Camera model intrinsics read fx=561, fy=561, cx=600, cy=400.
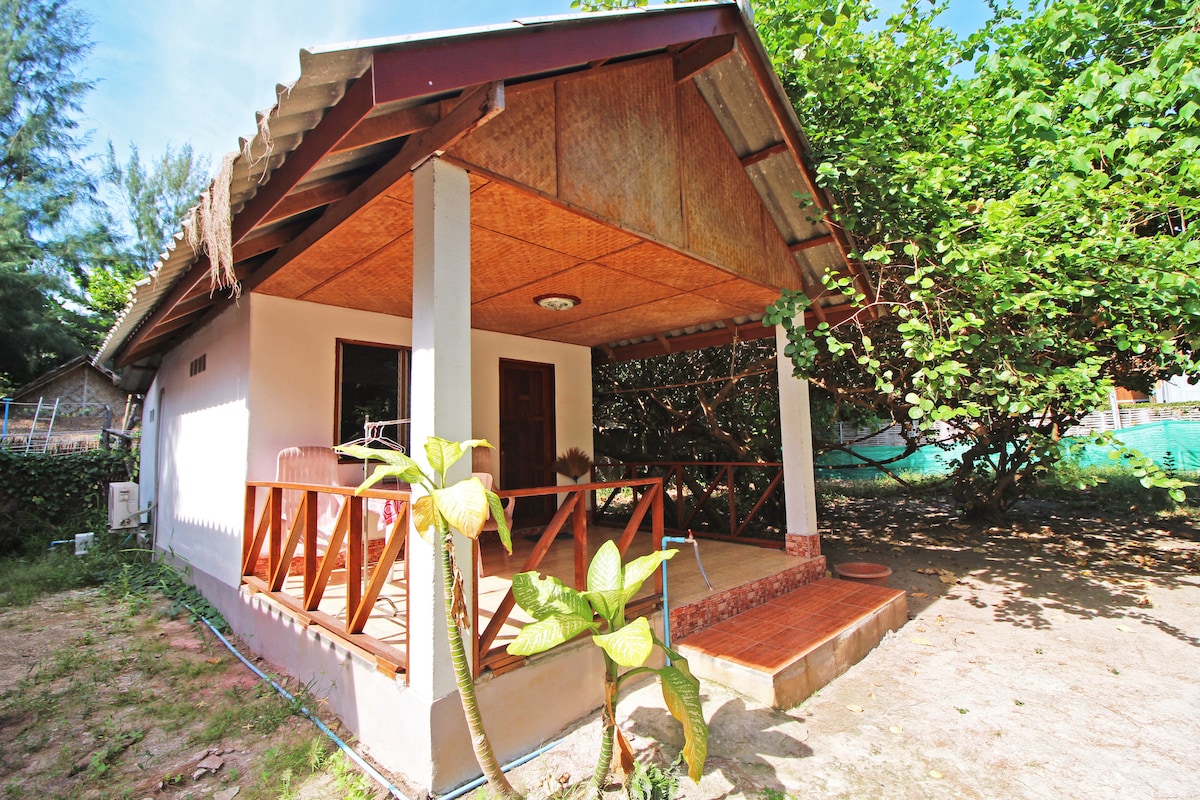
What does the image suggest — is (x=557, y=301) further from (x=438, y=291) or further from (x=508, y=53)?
(x=508, y=53)

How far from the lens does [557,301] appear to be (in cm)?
493

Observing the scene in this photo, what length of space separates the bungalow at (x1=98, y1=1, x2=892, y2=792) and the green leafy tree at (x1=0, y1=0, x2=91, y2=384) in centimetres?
1134

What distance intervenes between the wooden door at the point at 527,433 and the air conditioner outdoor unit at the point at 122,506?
5.11 m

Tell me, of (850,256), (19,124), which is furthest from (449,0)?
(19,124)

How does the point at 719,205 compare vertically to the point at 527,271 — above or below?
above

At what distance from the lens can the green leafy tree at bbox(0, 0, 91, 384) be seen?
45.2 feet

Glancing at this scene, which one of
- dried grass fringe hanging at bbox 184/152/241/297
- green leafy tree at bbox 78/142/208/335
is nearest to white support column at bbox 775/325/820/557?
dried grass fringe hanging at bbox 184/152/241/297

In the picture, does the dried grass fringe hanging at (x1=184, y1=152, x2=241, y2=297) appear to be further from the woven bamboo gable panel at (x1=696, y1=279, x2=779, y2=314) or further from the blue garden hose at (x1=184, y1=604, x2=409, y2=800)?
the woven bamboo gable panel at (x1=696, y1=279, x2=779, y2=314)

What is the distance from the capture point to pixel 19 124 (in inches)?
630

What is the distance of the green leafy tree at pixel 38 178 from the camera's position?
13.8 m

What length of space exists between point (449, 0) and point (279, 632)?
6100 millimetres

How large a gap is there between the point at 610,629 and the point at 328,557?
73.9 inches

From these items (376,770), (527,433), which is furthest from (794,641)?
(527,433)

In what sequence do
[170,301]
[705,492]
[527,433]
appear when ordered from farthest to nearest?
[705,492], [527,433], [170,301]
